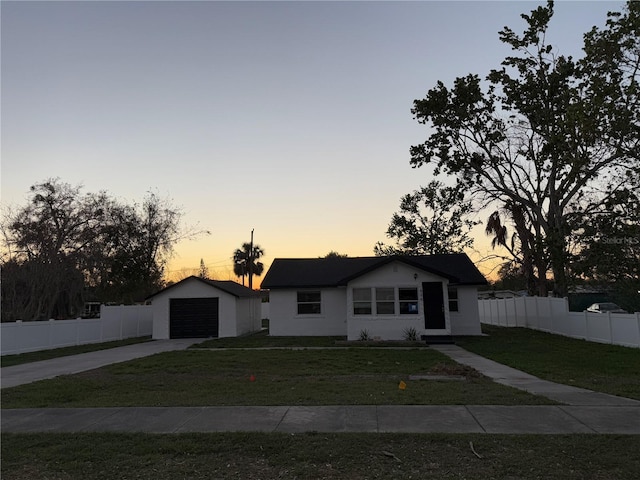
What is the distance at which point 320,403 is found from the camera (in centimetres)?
830

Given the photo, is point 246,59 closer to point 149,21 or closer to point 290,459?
point 149,21

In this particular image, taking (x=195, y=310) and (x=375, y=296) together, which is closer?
(x=375, y=296)

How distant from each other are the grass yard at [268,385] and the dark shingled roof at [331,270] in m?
9.71

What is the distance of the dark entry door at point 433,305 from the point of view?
21438 mm

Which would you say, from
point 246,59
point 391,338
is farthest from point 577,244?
point 246,59

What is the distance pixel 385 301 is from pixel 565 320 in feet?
28.6

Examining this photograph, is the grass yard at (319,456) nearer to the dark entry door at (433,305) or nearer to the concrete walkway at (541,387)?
the concrete walkway at (541,387)

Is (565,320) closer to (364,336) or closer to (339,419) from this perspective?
(364,336)

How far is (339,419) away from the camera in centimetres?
723

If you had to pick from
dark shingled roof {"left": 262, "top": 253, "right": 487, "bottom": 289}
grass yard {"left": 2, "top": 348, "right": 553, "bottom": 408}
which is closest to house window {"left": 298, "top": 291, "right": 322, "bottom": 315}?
dark shingled roof {"left": 262, "top": 253, "right": 487, "bottom": 289}

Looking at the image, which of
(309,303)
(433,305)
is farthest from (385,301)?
(309,303)

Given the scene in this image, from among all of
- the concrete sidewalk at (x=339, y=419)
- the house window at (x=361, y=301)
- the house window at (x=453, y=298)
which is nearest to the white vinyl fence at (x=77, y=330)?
the concrete sidewalk at (x=339, y=419)

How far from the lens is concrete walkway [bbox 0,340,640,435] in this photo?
6699 mm

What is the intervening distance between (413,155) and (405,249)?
55.0ft
